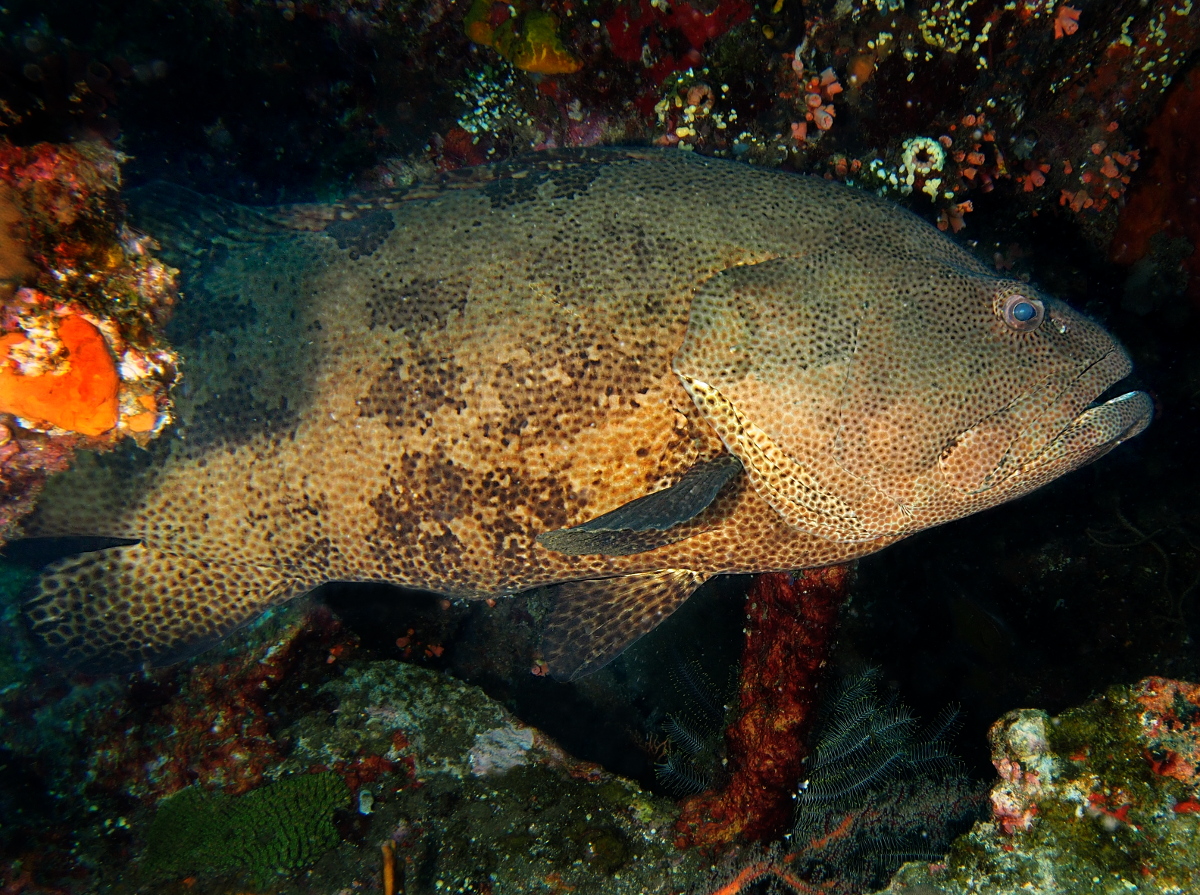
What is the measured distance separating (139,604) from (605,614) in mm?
2500

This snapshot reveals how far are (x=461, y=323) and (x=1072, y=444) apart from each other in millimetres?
2956

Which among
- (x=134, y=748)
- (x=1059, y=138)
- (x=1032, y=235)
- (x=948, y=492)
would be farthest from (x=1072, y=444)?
(x=134, y=748)

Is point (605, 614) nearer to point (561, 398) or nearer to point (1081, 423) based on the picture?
point (561, 398)

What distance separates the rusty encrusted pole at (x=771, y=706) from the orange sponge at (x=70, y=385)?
3.47 m

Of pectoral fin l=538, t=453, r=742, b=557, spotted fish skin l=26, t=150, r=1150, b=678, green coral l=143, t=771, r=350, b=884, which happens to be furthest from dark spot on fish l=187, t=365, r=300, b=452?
green coral l=143, t=771, r=350, b=884

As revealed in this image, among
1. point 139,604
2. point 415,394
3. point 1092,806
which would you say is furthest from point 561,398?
point 1092,806

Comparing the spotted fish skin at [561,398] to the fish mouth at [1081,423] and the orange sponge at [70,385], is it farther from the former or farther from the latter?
the orange sponge at [70,385]

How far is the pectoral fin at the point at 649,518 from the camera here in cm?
252

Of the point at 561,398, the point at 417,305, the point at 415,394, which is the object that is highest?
the point at 417,305

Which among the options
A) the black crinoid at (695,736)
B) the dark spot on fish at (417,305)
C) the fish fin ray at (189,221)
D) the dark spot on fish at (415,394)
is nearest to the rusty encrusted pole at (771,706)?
the black crinoid at (695,736)

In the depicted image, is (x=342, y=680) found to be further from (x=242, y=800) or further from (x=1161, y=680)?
(x=1161, y=680)

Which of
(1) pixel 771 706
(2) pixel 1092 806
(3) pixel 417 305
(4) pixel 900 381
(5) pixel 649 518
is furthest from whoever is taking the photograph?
(1) pixel 771 706

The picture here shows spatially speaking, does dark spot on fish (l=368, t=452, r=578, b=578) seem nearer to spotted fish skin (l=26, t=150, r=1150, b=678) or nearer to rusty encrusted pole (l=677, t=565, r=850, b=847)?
spotted fish skin (l=26, t=150, r=1150, b=678)

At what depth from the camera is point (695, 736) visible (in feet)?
12.1
